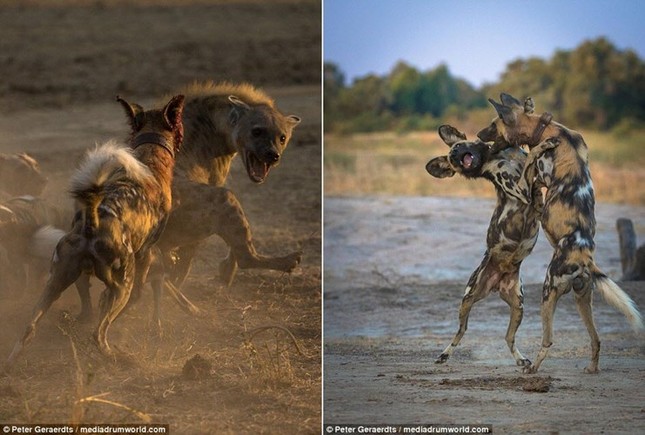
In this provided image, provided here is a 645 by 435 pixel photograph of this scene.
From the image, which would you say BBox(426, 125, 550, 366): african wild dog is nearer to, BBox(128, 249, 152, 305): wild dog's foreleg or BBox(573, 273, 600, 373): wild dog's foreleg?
BBox(573, 273, 600, 373): wild dog's foreleg

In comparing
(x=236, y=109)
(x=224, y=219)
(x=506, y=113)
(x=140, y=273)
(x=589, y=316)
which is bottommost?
(x=589, y=316)

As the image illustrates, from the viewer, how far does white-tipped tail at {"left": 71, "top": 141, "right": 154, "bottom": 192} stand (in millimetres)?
6633

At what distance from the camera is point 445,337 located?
337 inches

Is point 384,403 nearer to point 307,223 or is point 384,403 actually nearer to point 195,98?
point 195,98

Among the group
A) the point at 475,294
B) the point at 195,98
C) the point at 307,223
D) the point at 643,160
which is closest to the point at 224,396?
the point at 475,294

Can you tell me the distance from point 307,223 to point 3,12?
5.88m

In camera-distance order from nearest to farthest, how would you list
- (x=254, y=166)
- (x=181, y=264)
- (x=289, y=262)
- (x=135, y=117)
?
(x=135, y=117) → (x=289, y=262) → (x=254, y=166) → (x=181, y=264)

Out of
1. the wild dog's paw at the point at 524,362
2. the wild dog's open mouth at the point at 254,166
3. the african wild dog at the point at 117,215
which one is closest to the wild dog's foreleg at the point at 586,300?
the wild dog's paw at the point at 524,362

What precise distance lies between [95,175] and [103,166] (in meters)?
0.07

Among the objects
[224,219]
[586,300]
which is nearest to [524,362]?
[586,300]

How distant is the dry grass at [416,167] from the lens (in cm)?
1270

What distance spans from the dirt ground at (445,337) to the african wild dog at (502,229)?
1.28 feet

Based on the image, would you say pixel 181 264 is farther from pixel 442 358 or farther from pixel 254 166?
pixel 442 358

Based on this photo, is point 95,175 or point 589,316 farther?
point 589,316
